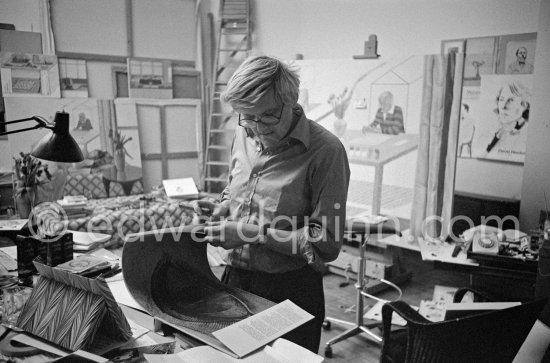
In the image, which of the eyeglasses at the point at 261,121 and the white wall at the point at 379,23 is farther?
the white wall at the point at 379,23

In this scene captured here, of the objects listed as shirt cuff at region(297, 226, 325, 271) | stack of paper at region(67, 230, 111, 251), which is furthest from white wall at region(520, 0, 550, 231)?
stack of paper at region(67, 230, 111, 251)

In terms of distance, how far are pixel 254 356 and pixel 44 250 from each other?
41.2 inches

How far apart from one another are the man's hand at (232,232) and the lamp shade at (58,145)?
24.6 inches

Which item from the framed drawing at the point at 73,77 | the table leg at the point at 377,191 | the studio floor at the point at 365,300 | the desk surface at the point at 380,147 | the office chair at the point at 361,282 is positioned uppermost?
the framed drawing at the point at 73,77

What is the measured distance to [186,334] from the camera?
4.33ft

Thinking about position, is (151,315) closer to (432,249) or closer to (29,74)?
(432,249)

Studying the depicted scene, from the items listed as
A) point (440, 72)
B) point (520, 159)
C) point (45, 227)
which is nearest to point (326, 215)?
point (440, 72)

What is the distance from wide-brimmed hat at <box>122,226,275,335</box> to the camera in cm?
137

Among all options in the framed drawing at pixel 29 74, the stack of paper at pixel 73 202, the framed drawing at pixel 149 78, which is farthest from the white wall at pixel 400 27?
the stack of paper at pixel 73 202

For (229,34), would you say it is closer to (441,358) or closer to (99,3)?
(99,3)

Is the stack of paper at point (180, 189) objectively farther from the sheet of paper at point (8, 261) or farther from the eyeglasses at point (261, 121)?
the eyeglasses at point (261, 121)

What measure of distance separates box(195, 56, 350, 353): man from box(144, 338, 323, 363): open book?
0.30 meters

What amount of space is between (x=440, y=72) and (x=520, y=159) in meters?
1.21

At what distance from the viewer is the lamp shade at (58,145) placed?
170 cm
